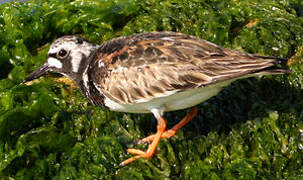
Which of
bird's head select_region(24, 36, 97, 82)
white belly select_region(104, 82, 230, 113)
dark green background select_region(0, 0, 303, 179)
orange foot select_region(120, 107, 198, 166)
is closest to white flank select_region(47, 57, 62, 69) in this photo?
bird's head select_region(24, 36, 97, 82)

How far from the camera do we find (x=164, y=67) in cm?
415

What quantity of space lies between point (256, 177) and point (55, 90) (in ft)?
8.64

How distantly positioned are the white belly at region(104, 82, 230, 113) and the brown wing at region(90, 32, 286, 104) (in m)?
0.09

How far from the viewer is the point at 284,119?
4.70 metres

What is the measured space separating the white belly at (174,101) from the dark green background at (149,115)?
43 centimetres

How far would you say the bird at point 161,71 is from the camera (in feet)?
13.5

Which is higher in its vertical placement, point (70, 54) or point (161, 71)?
point (161, 71)

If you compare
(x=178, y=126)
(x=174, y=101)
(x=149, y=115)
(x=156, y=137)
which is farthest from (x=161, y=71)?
(x=149, y=115)

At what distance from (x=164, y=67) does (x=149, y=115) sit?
1065mm

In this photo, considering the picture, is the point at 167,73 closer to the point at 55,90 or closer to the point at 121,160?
the point at 121,160

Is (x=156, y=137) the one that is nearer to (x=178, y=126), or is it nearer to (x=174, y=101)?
(x=178, y=126)

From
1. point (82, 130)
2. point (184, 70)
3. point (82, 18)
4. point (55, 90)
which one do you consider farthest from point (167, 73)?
point (82, 18)

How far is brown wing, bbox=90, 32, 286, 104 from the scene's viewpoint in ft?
13.5

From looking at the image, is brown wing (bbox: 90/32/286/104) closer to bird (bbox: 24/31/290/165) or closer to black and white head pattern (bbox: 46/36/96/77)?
bird (bbox: 24/31/290/165)
